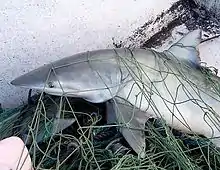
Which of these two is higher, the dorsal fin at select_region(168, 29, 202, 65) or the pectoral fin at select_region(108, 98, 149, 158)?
the dorsal fin at select_region(168, 29, 202, 65)

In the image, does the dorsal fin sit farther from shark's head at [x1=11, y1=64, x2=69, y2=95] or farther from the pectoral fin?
shark's head at [x1=11, y1=64, x2=69, y2=95]

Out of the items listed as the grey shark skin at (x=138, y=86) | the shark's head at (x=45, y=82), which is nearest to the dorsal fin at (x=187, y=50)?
the grey shark skin at (x=138, y=86)

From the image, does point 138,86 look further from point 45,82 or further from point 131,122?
point 45,82

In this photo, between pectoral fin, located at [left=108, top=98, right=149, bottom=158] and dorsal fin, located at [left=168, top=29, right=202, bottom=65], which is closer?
pectoral fin, located at [left=108, top=98, right=149, bottom=158]

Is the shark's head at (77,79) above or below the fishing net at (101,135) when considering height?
above

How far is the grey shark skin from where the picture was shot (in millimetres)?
1422

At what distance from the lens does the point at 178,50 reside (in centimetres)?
164

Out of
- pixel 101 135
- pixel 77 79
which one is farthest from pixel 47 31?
pixel 101 135

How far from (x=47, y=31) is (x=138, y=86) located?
38 centimetres

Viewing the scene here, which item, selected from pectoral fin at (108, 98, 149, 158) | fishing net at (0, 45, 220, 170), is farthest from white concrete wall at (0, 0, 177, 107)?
pectoral fin at (108, 98, 149, 158)

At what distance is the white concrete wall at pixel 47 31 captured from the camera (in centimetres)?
164

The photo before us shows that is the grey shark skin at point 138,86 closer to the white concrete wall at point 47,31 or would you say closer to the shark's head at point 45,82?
the shark's head at point 45,82

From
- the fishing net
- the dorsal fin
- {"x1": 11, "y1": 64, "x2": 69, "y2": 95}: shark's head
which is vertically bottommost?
the fishing net

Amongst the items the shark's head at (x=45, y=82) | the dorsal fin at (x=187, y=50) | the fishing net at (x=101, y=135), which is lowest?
the fishing net at (x=101, y=135)
